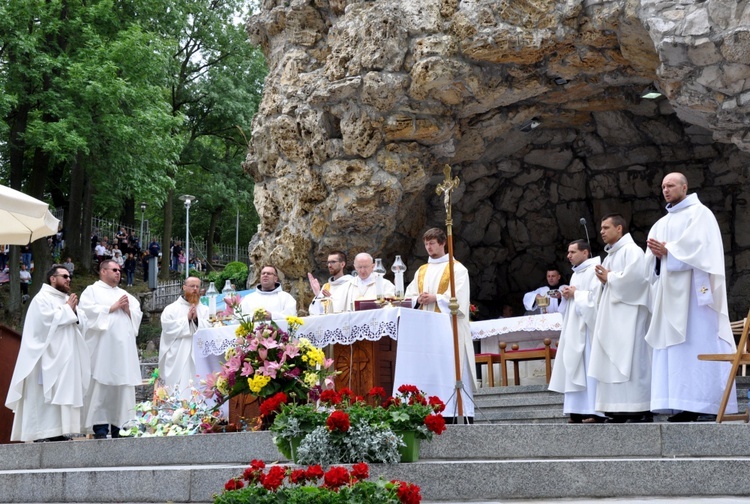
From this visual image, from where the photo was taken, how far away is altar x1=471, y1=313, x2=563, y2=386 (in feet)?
41.0

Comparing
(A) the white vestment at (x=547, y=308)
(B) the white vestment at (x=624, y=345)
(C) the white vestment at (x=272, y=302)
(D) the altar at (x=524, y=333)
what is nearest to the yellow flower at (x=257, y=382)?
(C) the white vestment at (x=272, y=302)

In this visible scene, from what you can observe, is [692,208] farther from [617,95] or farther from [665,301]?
[617,95]

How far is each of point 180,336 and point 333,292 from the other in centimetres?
235

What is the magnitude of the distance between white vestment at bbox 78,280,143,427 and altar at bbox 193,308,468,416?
7.76 ft

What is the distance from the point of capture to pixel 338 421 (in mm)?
5371

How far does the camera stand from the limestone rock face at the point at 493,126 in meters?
12.4

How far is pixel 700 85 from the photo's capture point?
1193 cm

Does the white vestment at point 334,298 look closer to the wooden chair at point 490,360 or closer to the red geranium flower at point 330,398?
the red geranium flower at point 330,398

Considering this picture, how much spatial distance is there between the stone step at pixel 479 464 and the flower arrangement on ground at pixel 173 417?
0.69 meters

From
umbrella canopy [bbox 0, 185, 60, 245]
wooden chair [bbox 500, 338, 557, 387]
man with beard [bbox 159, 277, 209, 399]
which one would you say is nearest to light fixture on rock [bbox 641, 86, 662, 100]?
wooden chair [bbox 500, 338, 557, 387]

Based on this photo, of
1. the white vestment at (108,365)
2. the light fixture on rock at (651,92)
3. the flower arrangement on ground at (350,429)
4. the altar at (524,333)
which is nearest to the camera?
the flower arrangement on ground at (350,429)

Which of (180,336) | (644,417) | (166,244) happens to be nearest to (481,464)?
(644,417)

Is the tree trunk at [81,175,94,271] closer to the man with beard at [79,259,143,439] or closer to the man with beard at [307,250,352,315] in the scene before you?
the man with beard at [79,259,143,439]

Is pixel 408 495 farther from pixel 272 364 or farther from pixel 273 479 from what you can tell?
pixel 272 364
